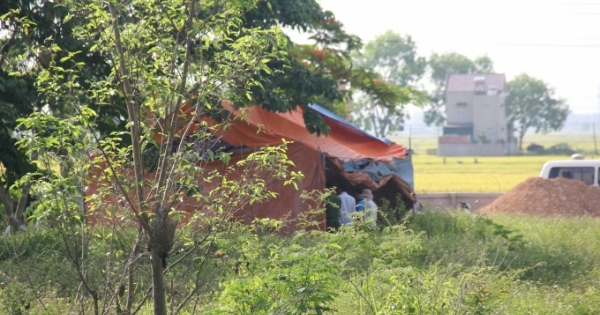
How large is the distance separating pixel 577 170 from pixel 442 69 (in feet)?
322

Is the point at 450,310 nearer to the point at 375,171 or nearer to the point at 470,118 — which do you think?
the point at 375,171

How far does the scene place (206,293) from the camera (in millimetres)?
7445

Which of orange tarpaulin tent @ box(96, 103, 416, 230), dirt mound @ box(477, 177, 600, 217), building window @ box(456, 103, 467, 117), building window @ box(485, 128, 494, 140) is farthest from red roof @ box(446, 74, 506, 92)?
orange tarpaulin tent @ box(96, 103, 416, 230)

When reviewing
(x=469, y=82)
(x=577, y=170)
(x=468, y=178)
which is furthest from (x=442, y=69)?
(x=577, y=170)

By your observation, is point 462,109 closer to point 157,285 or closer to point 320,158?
point 320,158

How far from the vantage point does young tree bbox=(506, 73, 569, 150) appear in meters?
109

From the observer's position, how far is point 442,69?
4658 inches

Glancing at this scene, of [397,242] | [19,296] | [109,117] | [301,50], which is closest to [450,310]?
[397,242]

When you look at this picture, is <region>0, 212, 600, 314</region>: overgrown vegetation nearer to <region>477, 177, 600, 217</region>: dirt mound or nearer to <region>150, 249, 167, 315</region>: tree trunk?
<region>150, 249, 167, 315</region>: tree trunk

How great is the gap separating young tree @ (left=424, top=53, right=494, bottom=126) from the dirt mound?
87833mm

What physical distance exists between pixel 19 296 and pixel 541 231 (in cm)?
940

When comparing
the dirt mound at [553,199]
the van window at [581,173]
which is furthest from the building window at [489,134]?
the dirt mound at [553,199]

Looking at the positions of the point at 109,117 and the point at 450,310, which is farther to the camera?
the point at 109,117

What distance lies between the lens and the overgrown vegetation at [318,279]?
502cm
